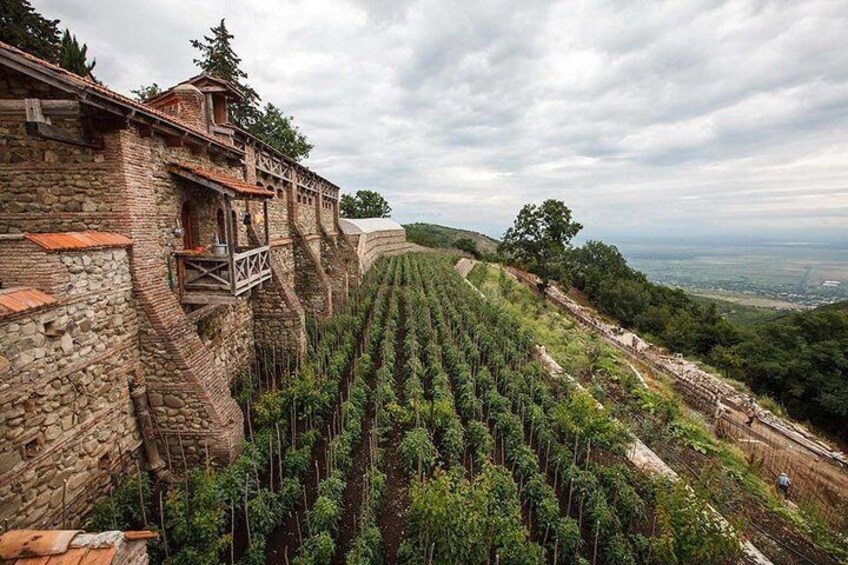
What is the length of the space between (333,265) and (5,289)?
17056 millimetres

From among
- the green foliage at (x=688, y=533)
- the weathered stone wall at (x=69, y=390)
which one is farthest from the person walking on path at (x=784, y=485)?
the weathered stone wall at (x=69, y=390)

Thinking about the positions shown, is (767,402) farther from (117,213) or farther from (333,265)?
(117,213)

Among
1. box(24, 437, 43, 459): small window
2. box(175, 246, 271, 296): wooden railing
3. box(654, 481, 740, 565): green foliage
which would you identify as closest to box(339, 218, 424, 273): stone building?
box(175, 246, 271, 296): wooden railing

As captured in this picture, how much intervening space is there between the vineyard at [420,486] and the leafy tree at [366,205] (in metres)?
56.6

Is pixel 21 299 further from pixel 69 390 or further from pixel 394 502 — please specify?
pixel 394 502

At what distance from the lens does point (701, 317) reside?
3756cm

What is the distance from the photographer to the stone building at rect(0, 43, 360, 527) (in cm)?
586

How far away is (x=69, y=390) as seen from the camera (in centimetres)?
646

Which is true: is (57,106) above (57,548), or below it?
above

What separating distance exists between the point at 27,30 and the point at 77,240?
80.1 feet

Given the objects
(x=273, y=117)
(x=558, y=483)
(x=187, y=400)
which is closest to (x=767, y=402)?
(x=558, y=483)

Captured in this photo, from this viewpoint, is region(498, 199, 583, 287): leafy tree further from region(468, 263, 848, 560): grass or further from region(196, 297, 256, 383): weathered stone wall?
region(196, 297, 256, 383): weathered stone wall

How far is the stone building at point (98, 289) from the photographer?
586 cm

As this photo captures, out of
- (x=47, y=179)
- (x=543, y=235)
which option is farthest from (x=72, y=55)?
(x=543, y=235)
